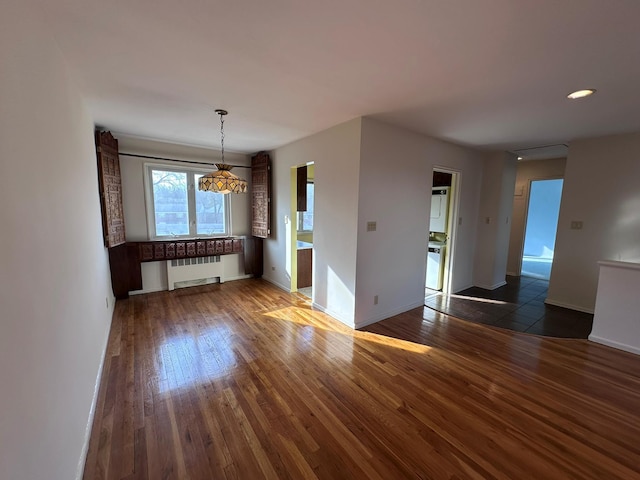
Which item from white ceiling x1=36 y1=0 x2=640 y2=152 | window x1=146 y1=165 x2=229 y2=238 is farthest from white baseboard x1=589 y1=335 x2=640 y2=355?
window x1=146 y1=165 x2=229 y2=238

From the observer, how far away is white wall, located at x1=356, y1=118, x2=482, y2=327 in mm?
3109

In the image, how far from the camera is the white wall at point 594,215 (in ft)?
11.2

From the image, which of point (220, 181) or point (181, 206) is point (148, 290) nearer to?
point (181, 206)

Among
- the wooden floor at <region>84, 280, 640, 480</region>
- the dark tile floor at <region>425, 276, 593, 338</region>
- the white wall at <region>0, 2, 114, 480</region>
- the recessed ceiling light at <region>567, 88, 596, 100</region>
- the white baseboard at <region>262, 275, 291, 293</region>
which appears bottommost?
the wooden floor at <region>84, 280, 640, 480</region>

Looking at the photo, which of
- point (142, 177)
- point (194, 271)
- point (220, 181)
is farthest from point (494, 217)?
point (142, 177)

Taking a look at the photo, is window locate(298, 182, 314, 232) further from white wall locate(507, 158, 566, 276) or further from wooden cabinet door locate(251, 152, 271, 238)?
white wall locate(507, 158, 566, 276)

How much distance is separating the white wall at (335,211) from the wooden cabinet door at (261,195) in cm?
75

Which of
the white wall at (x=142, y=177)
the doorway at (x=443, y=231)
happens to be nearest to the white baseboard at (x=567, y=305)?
the doorway at (x=443, y=231)

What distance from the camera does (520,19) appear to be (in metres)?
1.37

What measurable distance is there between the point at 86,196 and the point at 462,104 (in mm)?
3533

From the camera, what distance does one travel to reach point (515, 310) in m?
3.84

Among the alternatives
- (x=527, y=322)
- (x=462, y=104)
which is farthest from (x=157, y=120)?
(x=527, y=322)

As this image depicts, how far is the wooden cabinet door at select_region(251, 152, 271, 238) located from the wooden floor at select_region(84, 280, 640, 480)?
209cm

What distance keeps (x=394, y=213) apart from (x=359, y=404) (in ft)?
7.22
